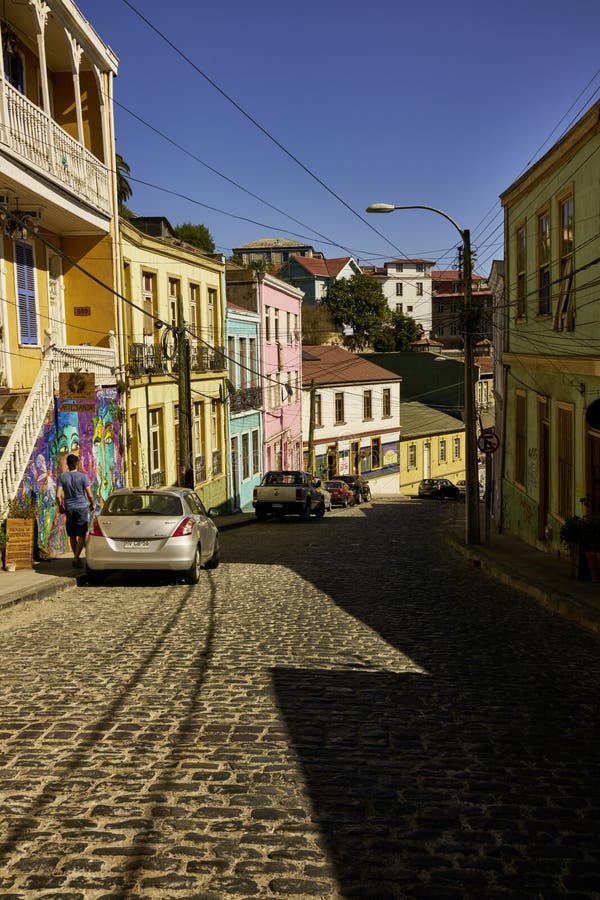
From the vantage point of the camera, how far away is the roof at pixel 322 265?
297ft

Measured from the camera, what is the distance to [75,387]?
Result: 16.7m

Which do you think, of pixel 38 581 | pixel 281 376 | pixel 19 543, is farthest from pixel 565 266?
pixel 281 376

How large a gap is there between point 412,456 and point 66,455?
45.9 metres

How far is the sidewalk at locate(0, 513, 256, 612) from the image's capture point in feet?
37.9

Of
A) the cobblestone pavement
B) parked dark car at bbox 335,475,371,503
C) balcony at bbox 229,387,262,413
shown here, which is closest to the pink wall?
balcony at bbox 229,387,262,413

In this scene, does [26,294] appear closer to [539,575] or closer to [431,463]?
[539,575]

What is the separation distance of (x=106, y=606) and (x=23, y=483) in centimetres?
374

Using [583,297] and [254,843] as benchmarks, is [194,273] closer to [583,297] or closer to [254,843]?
[583,297]


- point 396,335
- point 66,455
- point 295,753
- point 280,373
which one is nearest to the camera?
point 295,753

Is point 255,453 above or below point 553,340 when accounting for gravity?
below

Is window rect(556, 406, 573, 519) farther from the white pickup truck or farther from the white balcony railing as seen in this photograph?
the white pickup truck

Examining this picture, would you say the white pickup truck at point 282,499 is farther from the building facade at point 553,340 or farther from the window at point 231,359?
the building facade at point 553,340

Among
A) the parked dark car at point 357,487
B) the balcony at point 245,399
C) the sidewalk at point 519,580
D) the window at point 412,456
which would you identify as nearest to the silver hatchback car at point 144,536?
the sidewalk at point 519,580

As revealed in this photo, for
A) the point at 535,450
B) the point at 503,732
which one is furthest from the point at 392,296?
the point at 503,732
